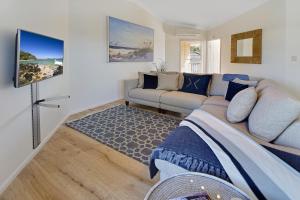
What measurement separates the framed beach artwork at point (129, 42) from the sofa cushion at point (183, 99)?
5.85 ft

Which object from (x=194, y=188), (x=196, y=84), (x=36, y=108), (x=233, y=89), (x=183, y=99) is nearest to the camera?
(x=194, y=188)

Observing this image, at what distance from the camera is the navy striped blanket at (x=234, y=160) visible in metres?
1.05

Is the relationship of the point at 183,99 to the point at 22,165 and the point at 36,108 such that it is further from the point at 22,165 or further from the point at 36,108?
the point at 22,165

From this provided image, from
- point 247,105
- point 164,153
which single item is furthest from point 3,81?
point 247,105

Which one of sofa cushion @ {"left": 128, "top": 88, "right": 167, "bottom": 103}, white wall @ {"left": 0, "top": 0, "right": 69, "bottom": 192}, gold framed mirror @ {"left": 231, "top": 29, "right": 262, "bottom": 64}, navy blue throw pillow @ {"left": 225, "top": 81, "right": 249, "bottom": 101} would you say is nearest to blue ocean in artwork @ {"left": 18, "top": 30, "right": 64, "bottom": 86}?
white wall @ {"left": 0, "top": 0, "right": 69, "bottom": 192}

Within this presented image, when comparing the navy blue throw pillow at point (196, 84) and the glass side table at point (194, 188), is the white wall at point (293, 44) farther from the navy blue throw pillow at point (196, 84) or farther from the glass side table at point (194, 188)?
the glass side table at point (194, 188)

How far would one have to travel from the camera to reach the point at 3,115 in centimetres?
167

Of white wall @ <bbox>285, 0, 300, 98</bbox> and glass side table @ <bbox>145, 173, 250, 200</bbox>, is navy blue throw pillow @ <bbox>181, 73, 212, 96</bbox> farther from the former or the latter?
glass side table @ <bbox>145, 173, 250, 200</bbox>

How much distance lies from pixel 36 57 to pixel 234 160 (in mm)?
1964

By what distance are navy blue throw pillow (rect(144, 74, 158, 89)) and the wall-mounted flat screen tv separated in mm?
1995

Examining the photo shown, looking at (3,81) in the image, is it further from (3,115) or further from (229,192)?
(229,192)

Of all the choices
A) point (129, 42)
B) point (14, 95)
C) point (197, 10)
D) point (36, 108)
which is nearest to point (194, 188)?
point (14, 95)

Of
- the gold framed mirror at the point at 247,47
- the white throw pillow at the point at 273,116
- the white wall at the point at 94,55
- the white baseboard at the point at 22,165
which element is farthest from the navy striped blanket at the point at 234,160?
the gold framed mirror at the point at 247,47

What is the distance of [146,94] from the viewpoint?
3.94 metres
